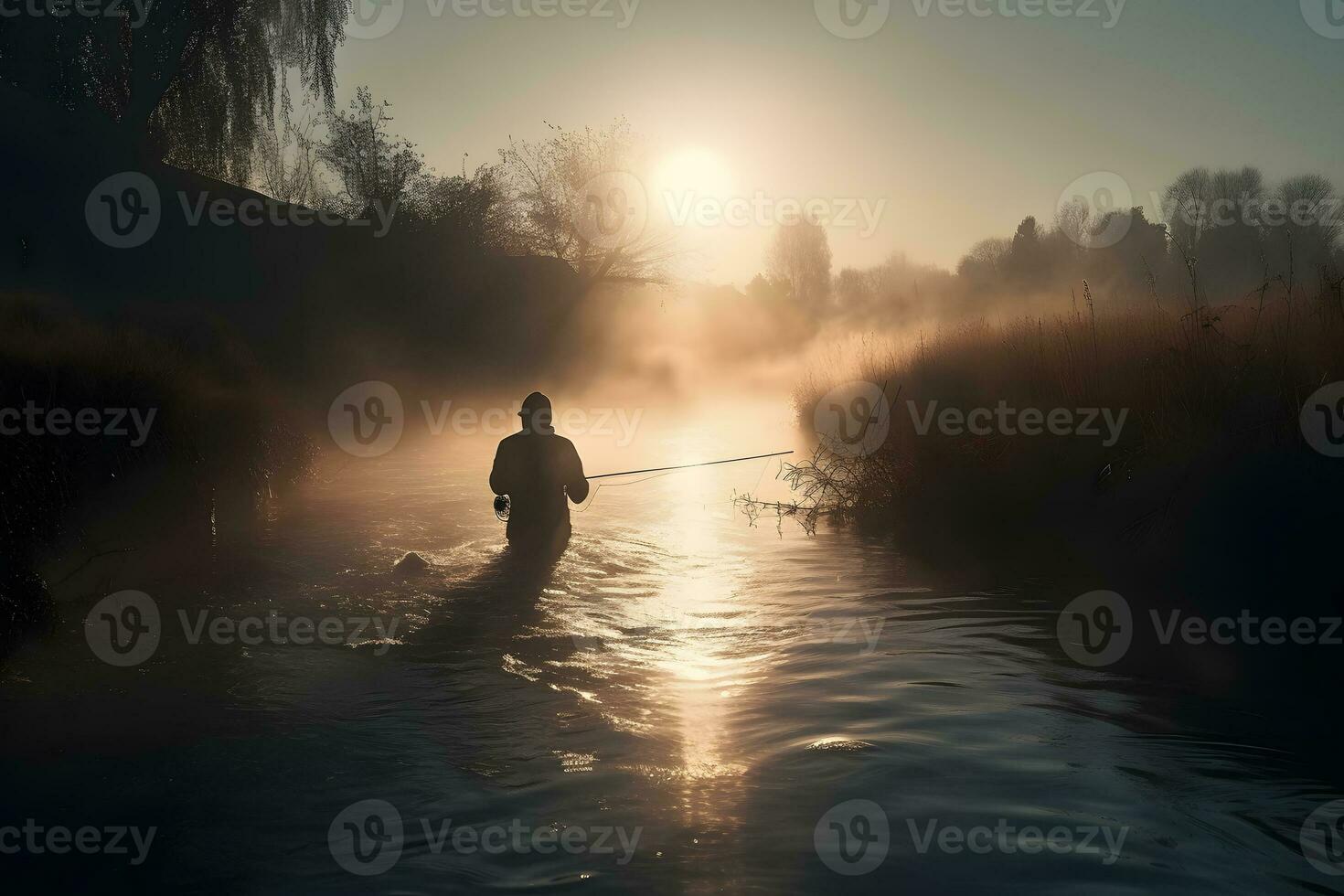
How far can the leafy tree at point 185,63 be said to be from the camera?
2028cm

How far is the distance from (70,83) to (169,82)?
2.43 metres

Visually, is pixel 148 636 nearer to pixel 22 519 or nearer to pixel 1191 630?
pixel 22 519

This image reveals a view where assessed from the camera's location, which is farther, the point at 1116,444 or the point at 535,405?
the point at 535,405

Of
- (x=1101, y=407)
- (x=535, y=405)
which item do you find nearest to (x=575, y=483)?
(x=535, y=405)

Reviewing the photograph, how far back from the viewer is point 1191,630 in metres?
6.89

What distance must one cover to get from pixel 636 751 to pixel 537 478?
18.7ft

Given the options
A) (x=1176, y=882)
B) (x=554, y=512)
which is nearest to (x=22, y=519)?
(x=554, y=512)

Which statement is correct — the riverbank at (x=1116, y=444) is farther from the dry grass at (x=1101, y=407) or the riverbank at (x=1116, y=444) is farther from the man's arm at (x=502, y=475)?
the man's arm at (x=502, y=475)

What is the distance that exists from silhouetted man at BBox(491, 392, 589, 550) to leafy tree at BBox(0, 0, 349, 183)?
1542 cm

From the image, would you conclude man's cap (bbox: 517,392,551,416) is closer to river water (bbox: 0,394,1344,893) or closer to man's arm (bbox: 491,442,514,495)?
man's arm (bbox: 491,442,514,495)

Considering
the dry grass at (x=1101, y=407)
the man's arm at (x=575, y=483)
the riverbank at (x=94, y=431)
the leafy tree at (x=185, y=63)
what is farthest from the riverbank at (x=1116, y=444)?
the leafy tree at (x=185, y=63)

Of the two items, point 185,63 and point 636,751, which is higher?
point 185,63

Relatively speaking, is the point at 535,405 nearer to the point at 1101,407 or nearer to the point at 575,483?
the point at 575,483

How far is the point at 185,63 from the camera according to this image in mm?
21281
